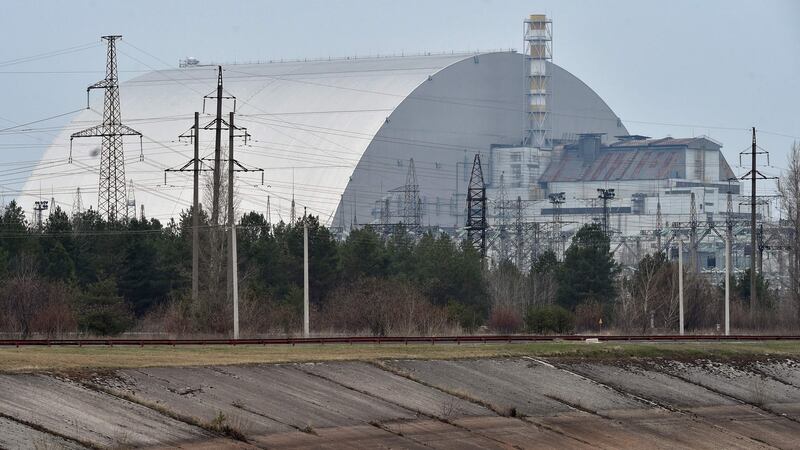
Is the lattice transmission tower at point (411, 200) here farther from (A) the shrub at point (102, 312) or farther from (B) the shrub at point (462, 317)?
(A) the shrub at point (102, 312)

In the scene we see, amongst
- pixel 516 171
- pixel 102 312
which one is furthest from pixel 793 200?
pixel 516 171

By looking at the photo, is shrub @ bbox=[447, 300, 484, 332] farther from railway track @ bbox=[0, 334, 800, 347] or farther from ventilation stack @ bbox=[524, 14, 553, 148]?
ventilation stack @ bbox=[524, 14, 553, 148]

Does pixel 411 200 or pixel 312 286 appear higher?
pixel 411 200

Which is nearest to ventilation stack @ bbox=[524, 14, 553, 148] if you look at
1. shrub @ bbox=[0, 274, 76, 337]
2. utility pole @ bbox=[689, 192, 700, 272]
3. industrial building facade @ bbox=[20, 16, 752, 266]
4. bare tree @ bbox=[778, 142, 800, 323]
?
industrial building facade @ bbox=[20, 16, 752, 266]

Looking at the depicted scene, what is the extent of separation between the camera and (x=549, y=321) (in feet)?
167

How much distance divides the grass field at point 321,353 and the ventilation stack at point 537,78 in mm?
85105

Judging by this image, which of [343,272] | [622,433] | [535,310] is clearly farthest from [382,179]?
[622,433]

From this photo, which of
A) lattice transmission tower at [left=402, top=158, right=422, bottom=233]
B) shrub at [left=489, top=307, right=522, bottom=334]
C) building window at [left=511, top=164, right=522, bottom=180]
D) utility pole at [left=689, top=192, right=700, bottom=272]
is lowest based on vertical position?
shrub at [left=489, top=307, right=522, bottom=334]

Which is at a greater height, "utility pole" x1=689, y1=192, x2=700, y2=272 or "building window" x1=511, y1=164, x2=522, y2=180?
"building window" x1=511, y1=164, x2=522, y2=180

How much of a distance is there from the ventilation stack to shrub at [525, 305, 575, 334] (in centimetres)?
7564

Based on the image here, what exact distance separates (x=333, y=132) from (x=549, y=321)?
62576 millimetres

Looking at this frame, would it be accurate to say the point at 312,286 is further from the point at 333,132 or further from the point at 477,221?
the point at 333,132

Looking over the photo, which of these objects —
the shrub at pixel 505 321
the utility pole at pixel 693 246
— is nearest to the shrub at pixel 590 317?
the shrub at pixel 505 321

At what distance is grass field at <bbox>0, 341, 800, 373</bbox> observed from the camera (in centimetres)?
2720
